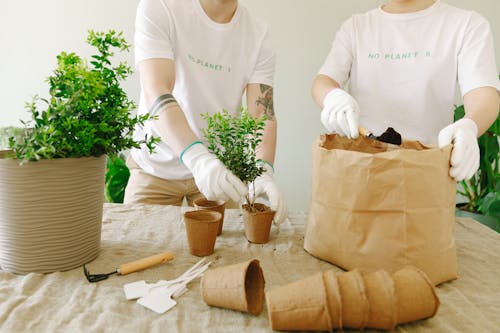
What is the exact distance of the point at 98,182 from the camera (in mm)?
851

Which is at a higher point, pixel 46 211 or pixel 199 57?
pixel 199 57

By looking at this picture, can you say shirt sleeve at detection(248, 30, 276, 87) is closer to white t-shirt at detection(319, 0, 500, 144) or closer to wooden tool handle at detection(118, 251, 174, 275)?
white t-shirt at detection(319, 0, 500, 144)

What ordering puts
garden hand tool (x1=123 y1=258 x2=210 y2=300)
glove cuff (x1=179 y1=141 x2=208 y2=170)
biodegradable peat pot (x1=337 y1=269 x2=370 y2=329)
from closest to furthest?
1. biodegradable peat pot (x1=337 y1=269 x2=370 y2=329)
2. garden hand tool (x1=123 y1=258 x2=210 y2=300)
3. glove cuff (x1=179 y1=141 x2=208 y2=170)

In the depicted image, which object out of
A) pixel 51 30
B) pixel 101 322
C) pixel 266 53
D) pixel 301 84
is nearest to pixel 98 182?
pixel 101 322

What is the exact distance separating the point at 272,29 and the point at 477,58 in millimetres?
1303

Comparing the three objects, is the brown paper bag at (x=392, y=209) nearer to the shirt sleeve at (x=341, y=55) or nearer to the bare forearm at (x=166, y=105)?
the bare forearm at (x=166, y=105)

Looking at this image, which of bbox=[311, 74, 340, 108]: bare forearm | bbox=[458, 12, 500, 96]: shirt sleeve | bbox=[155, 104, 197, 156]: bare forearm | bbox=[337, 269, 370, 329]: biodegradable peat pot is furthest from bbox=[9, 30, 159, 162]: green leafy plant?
bbox=[458, 12, 500, 96]: shirt sleeve

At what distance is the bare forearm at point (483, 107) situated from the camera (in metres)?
1.21

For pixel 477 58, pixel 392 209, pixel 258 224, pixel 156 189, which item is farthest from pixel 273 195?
pixel 477 58

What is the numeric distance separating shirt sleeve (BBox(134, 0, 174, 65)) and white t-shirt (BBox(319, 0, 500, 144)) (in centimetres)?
68

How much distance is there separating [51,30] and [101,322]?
2280 mm

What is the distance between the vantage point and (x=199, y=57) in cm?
143

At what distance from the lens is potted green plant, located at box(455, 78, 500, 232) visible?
1.77m

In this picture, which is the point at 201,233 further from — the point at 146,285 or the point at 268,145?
the point at 268,145
